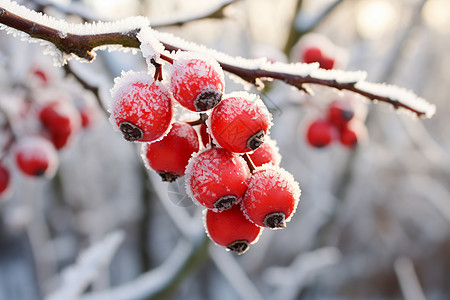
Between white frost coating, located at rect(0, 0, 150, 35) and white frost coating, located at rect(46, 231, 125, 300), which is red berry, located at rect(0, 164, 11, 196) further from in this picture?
white frost coating, located at rect(0, 0, 150, 35)

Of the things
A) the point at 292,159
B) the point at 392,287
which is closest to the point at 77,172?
the point at 292,159

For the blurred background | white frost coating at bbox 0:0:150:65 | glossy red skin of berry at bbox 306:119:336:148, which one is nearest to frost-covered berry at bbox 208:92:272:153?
white frost coating at bbox 0:0:150:65

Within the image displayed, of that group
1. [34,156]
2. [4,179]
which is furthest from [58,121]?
[4,179]

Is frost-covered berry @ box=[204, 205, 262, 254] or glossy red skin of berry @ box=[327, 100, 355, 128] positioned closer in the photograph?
frost-covered berry @ box=[204, 205, 262, 254]

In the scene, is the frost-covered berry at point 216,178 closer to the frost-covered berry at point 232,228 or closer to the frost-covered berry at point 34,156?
the frost-covered berry at point 232,228

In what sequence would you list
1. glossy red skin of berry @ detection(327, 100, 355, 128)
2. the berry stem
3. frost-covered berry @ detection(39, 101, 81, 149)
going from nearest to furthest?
the berry stem
frost-covered berry @ detection(39, 101, 81, 149)
glossy red skin of berry @ detection(327, 100, 355, 128)

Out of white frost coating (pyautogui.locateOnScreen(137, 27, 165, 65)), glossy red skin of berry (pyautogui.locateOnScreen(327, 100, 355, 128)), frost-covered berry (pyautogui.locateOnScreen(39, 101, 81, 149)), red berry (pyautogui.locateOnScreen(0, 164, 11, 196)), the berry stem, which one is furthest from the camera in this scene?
glossy red skin of berry (pyautogui.locateOnScreen(327, 100, 355, 128))

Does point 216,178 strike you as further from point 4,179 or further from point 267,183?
point 4,179

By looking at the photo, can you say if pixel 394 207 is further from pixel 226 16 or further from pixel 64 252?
pixel 226 16
